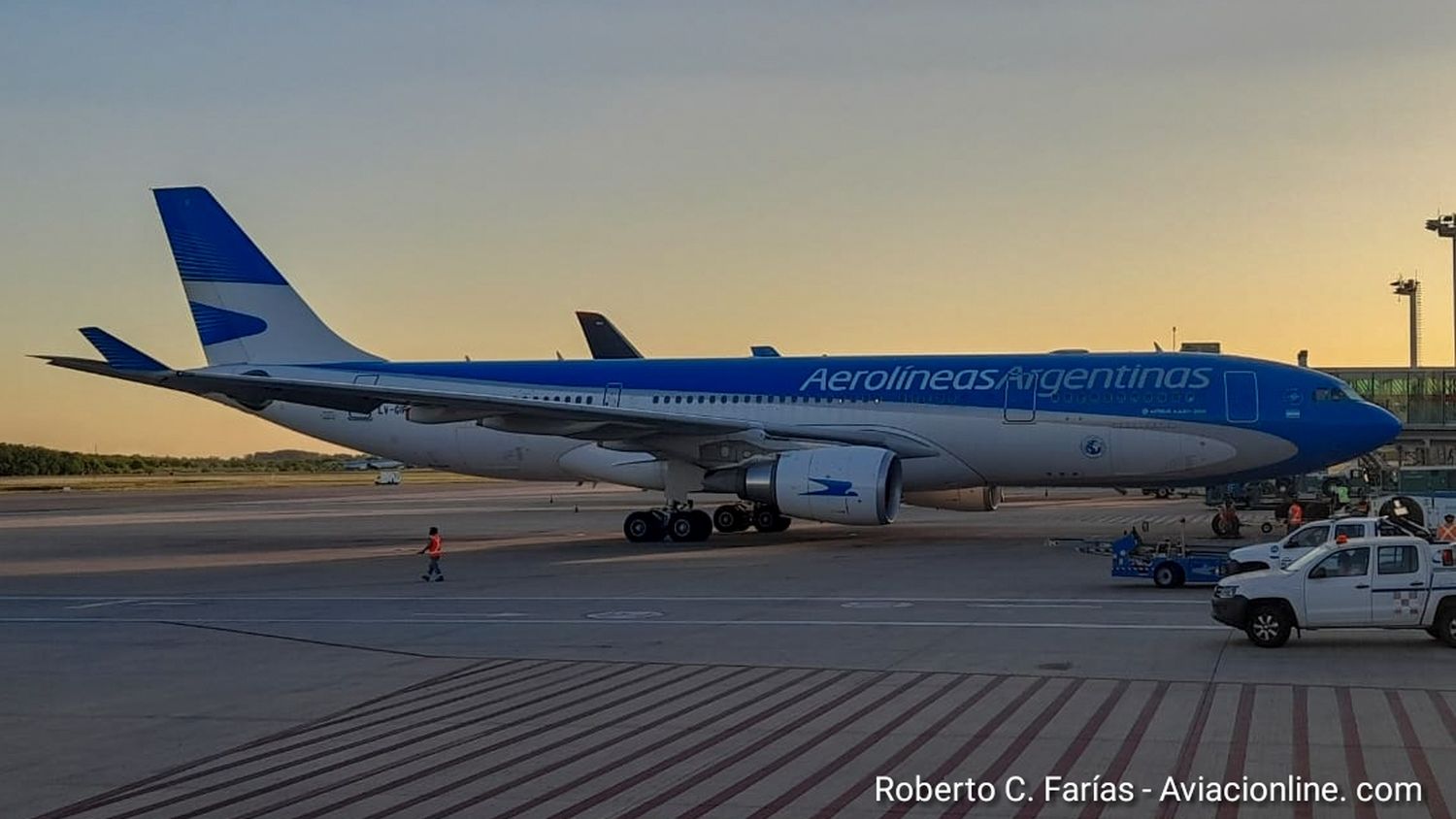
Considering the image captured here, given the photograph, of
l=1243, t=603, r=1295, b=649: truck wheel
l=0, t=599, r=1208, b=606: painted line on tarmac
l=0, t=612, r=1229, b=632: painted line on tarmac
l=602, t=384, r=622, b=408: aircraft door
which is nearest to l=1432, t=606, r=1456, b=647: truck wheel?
l=1243, t=603, r=1295, b=649: truck wheel

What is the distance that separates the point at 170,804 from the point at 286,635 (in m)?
9.48

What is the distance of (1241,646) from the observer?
16.4m

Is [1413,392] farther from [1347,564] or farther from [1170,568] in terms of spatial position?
[1347,564]

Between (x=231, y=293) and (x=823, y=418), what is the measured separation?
1678cm

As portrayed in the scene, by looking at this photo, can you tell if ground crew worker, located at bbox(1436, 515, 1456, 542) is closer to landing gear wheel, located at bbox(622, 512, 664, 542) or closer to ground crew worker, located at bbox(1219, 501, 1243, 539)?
ground crew worker, located at bbox(1219, 501, 1243, 539)

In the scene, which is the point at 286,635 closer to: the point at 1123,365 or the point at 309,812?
the point at 309,812

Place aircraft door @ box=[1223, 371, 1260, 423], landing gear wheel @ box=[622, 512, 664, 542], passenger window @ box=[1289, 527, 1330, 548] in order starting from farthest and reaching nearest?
landing gear wheel @ box=[622, 512, 664, 542] < aircraft door @ box=[1223, 371, 1260, 423] < passenger window @ box=[1289, 527, 1330, 548]

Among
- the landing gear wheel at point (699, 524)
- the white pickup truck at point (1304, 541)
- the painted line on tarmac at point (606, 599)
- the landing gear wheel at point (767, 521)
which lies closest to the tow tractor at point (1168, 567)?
the white pickup truck at point (1304, 541)

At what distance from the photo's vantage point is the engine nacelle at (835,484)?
30.6m

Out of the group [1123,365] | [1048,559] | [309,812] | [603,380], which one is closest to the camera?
[309,812]

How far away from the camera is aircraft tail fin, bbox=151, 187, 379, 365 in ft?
128

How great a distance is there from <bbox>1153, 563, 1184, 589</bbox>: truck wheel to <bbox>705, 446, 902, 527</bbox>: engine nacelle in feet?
26.7

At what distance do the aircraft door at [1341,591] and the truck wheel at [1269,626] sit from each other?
11.3 inches

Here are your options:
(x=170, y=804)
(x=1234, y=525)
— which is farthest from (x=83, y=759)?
(x=1234, y=525)
